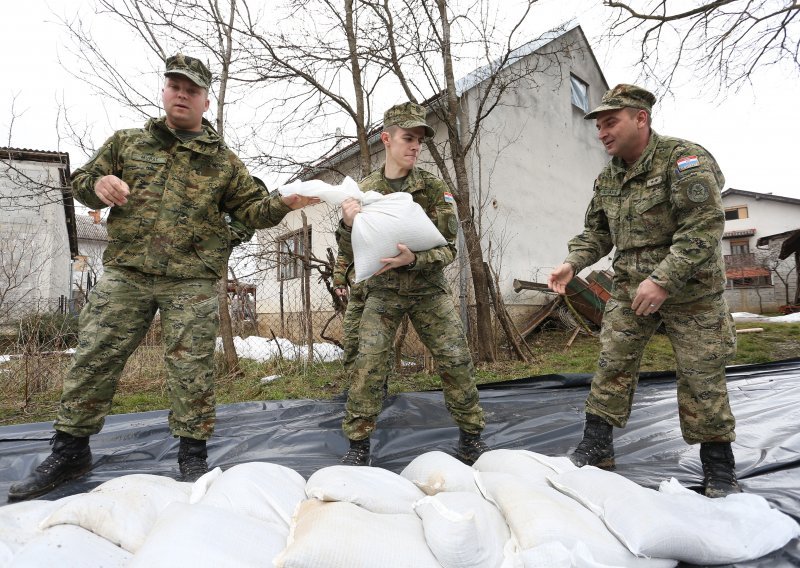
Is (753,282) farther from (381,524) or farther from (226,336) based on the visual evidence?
(381,524)

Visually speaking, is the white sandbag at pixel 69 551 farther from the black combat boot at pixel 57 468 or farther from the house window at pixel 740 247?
the house window at pixel 740 247

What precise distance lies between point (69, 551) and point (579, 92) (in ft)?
39.1

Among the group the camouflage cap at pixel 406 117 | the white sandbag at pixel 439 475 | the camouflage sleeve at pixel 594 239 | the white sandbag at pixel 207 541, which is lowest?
the white sandbag at pixel 439 475

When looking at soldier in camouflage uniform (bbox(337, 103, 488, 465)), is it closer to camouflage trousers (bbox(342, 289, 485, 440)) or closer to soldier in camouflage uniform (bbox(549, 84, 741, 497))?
camouflage trousers (bbox(342, 289, 485, 440))

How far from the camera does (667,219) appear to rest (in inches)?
78.6

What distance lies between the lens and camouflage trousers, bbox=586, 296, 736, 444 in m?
1.84

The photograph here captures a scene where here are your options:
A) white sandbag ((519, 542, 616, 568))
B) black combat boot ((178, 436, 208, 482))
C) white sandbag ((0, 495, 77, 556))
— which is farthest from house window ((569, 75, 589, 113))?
white sandbag ((0, 495, 77, 556))

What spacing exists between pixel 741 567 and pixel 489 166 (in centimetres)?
719

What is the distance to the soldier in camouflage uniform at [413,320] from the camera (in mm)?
2154

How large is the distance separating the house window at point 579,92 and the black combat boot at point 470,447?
9935 mm

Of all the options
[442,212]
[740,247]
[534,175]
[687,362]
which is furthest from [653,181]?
[740,247]

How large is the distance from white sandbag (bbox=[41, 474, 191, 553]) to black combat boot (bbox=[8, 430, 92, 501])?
2.81 ft

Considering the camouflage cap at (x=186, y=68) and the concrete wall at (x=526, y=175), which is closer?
the camouflage cap at (x=186, y=68)

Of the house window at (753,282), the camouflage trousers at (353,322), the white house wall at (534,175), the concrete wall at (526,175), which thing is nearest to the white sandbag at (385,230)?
the camouflage trousers at (353,322)
